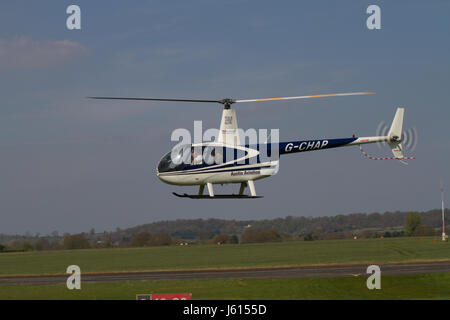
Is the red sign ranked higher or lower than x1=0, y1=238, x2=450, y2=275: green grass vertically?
higher

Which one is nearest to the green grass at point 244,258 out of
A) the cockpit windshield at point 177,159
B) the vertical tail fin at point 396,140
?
the vertical tail fin at point 396,140

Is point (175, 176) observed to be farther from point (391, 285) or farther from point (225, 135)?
point (391, 285)

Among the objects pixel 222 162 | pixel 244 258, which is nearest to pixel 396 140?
pixel 222 162

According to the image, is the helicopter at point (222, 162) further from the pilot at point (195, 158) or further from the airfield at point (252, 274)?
the airfield at point (252, 274)

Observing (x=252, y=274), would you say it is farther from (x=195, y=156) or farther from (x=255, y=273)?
(x=195, y=156)

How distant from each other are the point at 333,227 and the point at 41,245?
6478cm

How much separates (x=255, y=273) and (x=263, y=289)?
299 inches

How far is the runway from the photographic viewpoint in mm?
38969

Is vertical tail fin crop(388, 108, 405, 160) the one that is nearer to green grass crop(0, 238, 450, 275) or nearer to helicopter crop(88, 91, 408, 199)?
helicopter crop(88, 91, 408, 199)

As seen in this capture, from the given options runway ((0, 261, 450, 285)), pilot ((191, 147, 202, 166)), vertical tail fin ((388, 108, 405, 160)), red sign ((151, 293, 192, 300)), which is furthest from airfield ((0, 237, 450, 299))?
vertical tail fin ((388, 108, 405, 160))

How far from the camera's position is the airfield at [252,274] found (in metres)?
32.9

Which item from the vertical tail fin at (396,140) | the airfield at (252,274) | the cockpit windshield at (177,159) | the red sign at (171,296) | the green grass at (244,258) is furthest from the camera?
the green grass at (244,258)

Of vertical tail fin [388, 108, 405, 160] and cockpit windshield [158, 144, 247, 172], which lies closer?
cockpit windshield [158, 144, 247, 172]
